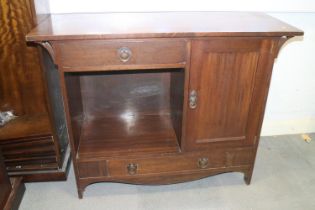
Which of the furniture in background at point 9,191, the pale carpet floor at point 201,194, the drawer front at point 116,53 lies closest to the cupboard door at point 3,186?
the furniture in background at point 9,191

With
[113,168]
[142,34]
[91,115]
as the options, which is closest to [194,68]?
[142,34]

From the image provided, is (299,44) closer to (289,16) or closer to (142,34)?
(289,16)

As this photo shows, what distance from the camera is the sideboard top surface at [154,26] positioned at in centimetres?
105

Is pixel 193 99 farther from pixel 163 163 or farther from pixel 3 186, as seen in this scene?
pixel 3 186

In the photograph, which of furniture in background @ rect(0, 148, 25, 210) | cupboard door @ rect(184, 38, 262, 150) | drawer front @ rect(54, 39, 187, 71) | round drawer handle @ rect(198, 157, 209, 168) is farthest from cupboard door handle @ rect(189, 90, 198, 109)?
furniture in background @ rect(0, 148, 25, 210)

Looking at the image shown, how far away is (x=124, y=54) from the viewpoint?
110 cm

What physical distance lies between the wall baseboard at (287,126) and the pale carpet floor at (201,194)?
0.35 metres

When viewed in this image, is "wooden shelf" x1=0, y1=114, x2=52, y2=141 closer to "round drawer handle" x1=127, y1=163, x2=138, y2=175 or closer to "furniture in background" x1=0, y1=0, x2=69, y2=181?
"furniture in background" x1=0, y1=0, x2=69, y2=181

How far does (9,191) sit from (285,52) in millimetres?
1699

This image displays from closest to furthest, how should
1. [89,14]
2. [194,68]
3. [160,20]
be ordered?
[194,68] → [160,20] → [89,14]

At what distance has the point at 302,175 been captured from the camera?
1638 mm

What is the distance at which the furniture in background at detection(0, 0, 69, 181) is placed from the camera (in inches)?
49.3

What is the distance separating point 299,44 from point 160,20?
95 cm

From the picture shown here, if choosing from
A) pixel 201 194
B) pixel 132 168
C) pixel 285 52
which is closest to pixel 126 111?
pixel 132 168
